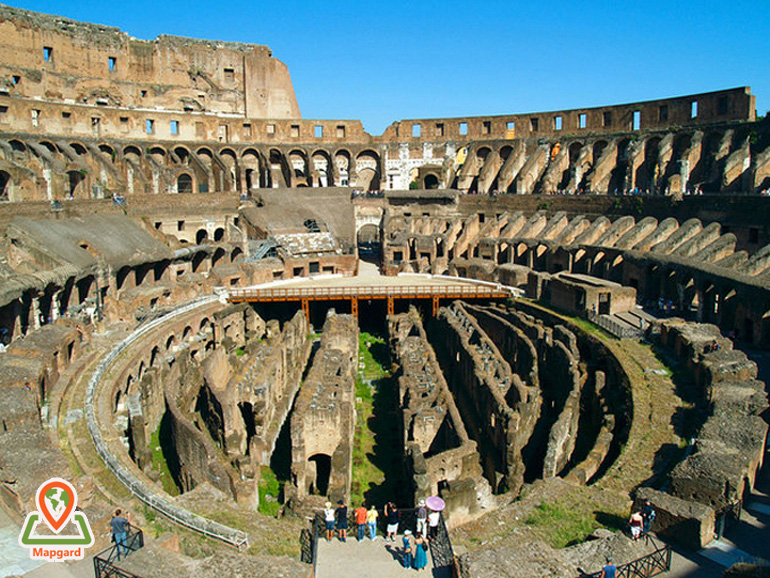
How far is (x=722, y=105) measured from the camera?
1478 inches

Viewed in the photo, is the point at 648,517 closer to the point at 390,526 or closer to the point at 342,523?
the point at 390,526

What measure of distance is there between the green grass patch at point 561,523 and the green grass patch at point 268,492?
227 inches

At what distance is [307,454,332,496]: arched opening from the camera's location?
15955 millimetres

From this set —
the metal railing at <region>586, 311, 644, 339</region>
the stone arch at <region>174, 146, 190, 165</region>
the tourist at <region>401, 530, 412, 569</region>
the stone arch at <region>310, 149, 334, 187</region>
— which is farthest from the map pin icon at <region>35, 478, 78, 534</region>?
the stone arch at <region>310, 149, 334, 187</region>

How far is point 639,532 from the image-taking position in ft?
31.5

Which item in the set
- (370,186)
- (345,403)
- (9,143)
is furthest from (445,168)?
(345,403)

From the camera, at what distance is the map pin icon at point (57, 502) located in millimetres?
8273

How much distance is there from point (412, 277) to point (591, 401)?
58.4 feet

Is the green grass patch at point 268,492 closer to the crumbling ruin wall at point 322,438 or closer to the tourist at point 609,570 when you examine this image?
the crumbling ruin wall at point 322,438

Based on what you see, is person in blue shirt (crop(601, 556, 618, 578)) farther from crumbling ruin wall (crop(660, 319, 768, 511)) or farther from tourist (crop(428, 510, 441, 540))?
crumbling ruin wall (crop(660, 319, 768, 511))

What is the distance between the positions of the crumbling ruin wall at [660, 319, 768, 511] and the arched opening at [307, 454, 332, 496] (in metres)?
8.40

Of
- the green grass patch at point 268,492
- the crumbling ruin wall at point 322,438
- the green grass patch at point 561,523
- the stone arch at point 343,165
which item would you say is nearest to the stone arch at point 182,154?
the stone arch at point 343,165

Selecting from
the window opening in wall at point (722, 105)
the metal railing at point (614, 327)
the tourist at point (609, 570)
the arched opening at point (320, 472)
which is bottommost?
the arched opening at point (320, 472)

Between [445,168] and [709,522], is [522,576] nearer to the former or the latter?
[709,522]
